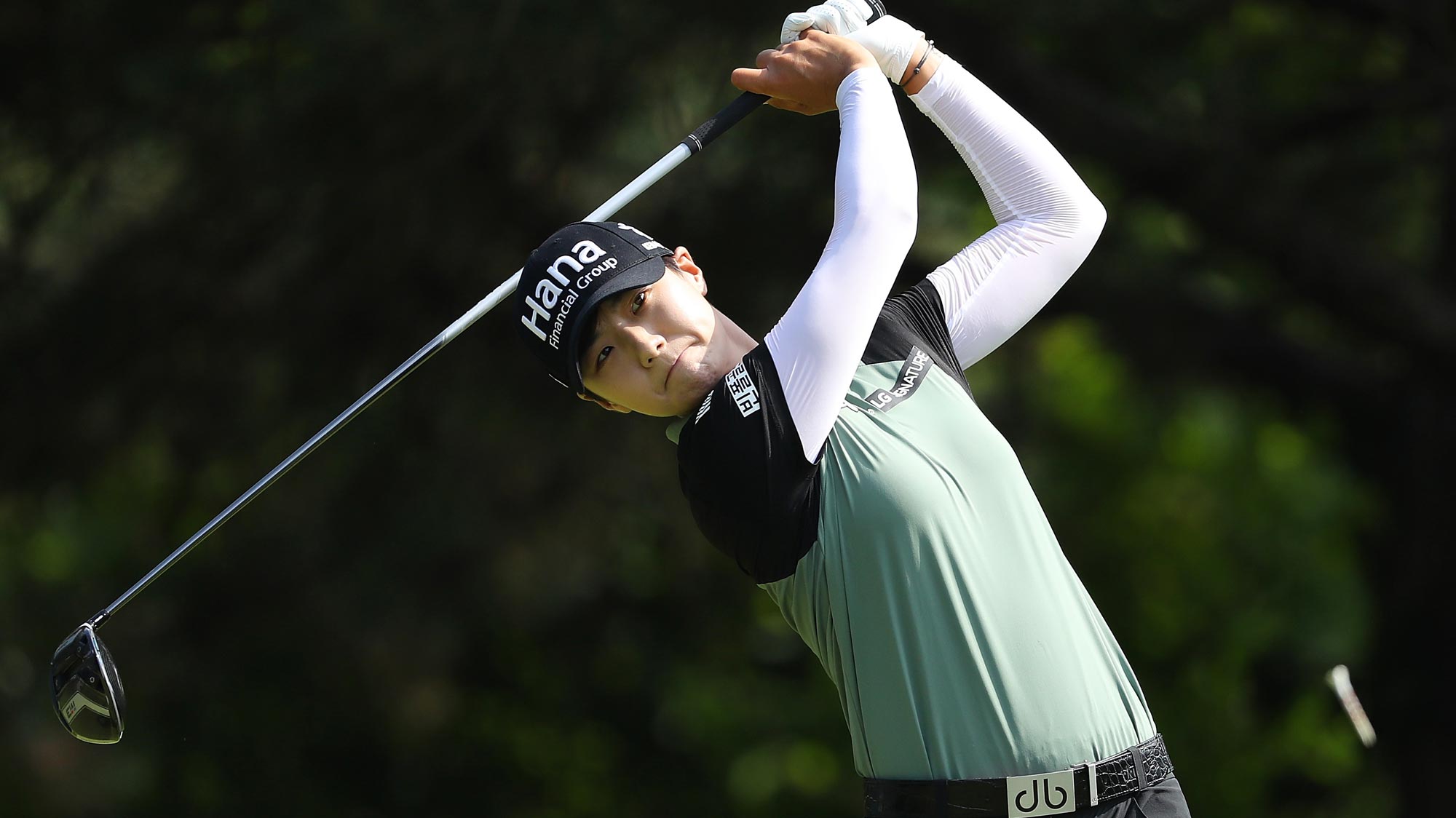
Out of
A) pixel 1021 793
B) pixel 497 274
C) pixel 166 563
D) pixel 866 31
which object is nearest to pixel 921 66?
pixel 866 31

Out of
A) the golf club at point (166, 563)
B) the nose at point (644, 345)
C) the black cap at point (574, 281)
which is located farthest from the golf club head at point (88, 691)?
the nose at point (644, 345)

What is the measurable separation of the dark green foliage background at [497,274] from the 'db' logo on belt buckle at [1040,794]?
3209 mm

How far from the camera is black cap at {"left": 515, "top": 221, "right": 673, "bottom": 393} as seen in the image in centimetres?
198

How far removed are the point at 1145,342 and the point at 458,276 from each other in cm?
234

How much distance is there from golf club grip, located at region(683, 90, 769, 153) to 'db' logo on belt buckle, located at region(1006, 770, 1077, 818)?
1.08m

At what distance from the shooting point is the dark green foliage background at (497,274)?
4789 millimetres

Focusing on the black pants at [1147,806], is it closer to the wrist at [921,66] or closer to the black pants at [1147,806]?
the black pants at [1147,806]

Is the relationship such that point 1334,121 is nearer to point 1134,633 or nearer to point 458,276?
point 458,276

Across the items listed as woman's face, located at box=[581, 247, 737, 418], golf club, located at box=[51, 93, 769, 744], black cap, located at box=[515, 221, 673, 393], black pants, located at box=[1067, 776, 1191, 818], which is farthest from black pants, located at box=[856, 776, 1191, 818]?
golf club, located at box=[51, 93, 769, 744]

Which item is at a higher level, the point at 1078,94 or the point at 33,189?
the point at 33,189

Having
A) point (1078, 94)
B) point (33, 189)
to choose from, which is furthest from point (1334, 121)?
point (33, 189)

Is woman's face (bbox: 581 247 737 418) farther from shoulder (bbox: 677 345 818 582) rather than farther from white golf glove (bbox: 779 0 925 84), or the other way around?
white golf glove (bbox: 779 0 925 84)

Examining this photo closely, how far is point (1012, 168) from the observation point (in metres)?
2.26

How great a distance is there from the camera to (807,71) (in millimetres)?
2188
